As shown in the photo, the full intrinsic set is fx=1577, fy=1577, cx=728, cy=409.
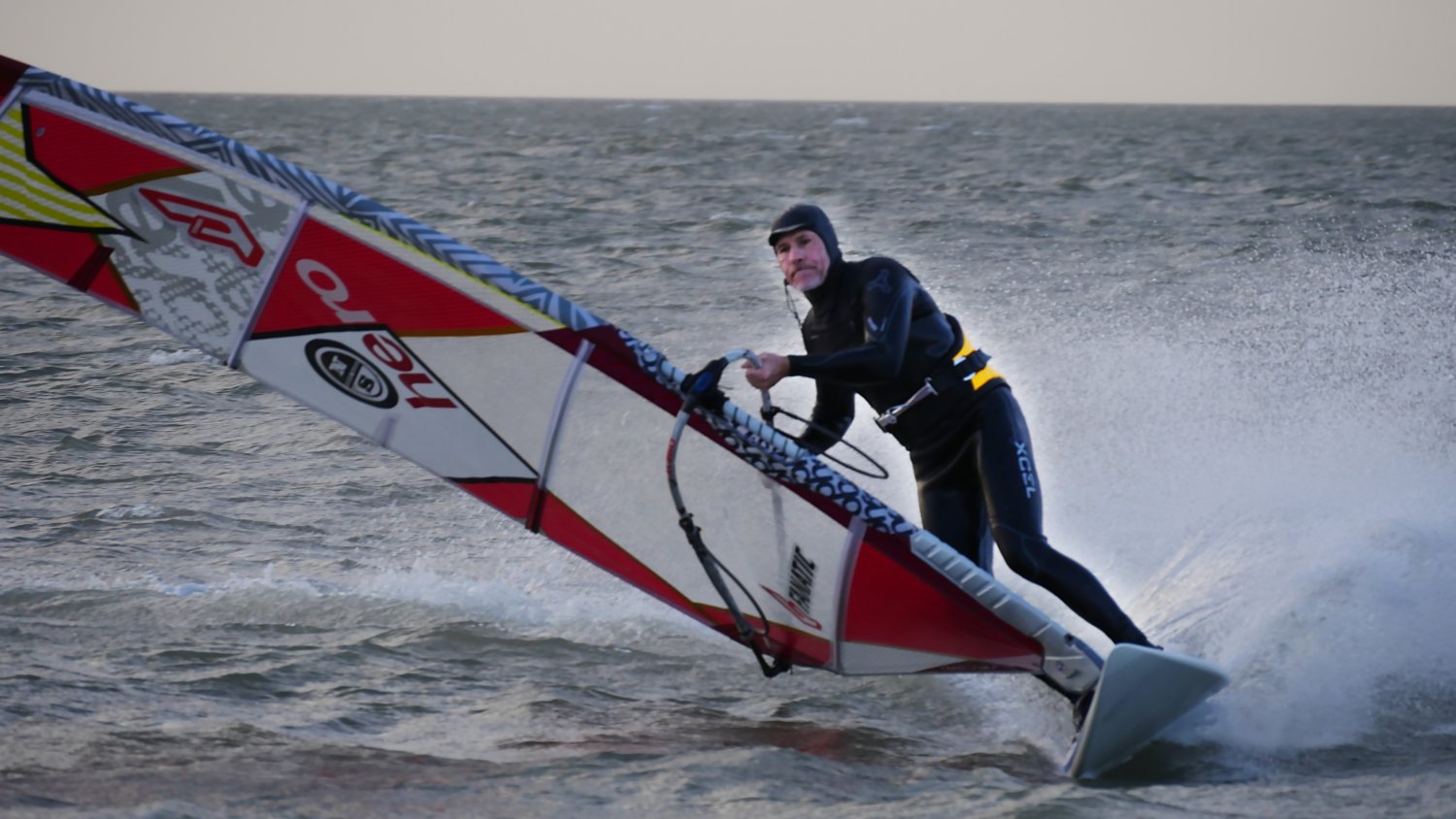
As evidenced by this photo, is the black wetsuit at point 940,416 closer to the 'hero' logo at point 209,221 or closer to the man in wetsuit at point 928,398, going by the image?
the man in wetsuit at point 928,398

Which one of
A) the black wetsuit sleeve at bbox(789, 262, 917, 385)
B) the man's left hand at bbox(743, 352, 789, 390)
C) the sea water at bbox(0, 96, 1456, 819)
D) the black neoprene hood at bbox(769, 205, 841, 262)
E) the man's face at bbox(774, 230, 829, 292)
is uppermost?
the black neoprene hood at bbox(769, 205, 841, 262)

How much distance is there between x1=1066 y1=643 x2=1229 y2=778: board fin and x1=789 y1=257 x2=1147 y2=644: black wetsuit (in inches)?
7.7

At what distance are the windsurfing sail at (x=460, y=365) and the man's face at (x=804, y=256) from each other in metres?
0.44

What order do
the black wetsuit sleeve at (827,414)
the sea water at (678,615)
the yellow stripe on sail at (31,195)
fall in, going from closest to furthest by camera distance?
the sea water at (678,615) < the yellow stripe on sail at (31,195) < the black wetsuit sleeve at (827,414)

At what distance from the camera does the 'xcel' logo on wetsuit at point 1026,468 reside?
14.7ft

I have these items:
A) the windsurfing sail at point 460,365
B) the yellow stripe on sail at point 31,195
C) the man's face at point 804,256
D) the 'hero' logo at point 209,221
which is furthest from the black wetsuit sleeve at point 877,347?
the yellow stripe on sail at point 31,195

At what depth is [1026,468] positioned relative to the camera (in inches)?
177

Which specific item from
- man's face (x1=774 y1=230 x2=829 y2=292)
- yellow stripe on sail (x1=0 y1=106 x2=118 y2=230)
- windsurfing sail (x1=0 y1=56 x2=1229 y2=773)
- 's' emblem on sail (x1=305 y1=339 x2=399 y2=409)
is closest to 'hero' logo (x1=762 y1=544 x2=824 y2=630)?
windsurfing sail (x1=0 y1=56 x2=1229 y2=773)

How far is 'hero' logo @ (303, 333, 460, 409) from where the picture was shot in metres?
4.63

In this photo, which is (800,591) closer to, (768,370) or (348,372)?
(768,370)

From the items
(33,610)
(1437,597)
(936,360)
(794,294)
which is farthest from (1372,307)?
(33,610)

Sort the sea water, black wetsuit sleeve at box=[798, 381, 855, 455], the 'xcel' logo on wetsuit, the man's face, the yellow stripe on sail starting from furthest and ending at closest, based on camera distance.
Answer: black wetsuit sleeve at box=[798, 381, 855, 455] → the yellow stripe on sail → the 'xcel' logo on wetsuit → the man's face → the sea water

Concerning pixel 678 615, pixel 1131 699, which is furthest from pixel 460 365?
pixel 1131 699

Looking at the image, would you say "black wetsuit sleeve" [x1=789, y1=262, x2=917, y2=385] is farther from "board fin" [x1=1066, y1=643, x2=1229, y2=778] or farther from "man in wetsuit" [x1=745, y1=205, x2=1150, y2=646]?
"board fin" [x1=1066, y1=643, x2=1229, y2=778]
